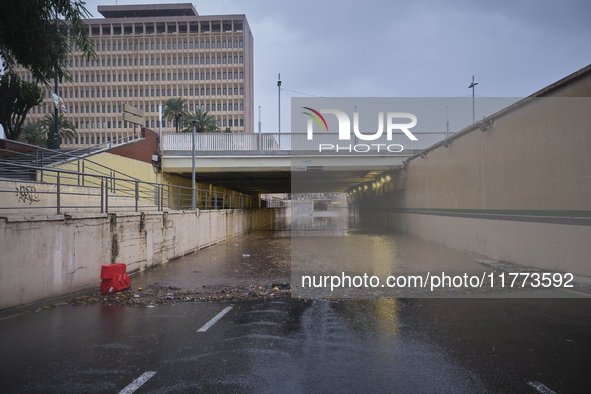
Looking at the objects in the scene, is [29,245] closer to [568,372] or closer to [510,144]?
[568,372]

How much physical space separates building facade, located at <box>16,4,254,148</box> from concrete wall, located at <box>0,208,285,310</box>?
9250 cm

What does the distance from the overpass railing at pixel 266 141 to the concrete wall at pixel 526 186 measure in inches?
219

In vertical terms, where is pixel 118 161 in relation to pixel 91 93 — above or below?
below

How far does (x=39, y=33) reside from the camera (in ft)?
21.5

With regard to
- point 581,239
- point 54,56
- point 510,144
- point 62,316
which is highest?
point 54,56

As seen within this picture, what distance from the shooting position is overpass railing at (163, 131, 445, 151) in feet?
76.4

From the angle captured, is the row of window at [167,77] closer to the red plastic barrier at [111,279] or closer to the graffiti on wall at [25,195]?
the graffiti on wall at [25,195]

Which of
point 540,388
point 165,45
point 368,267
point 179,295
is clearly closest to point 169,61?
point 165,45

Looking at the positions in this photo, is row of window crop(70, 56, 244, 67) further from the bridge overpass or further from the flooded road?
the flooded road

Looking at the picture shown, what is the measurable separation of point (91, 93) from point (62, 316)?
111566 mm

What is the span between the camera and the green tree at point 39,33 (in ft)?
20.1

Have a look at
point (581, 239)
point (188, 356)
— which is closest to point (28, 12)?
point (188, 356)

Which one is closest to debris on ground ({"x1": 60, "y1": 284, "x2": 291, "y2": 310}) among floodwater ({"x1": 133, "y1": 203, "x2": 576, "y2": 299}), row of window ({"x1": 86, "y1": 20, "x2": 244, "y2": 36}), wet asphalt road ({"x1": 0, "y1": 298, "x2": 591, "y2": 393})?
floodwater ({"x1": 133, "y1": 203, "x2": 576, "y2": 299})

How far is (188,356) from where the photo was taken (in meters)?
4.59
